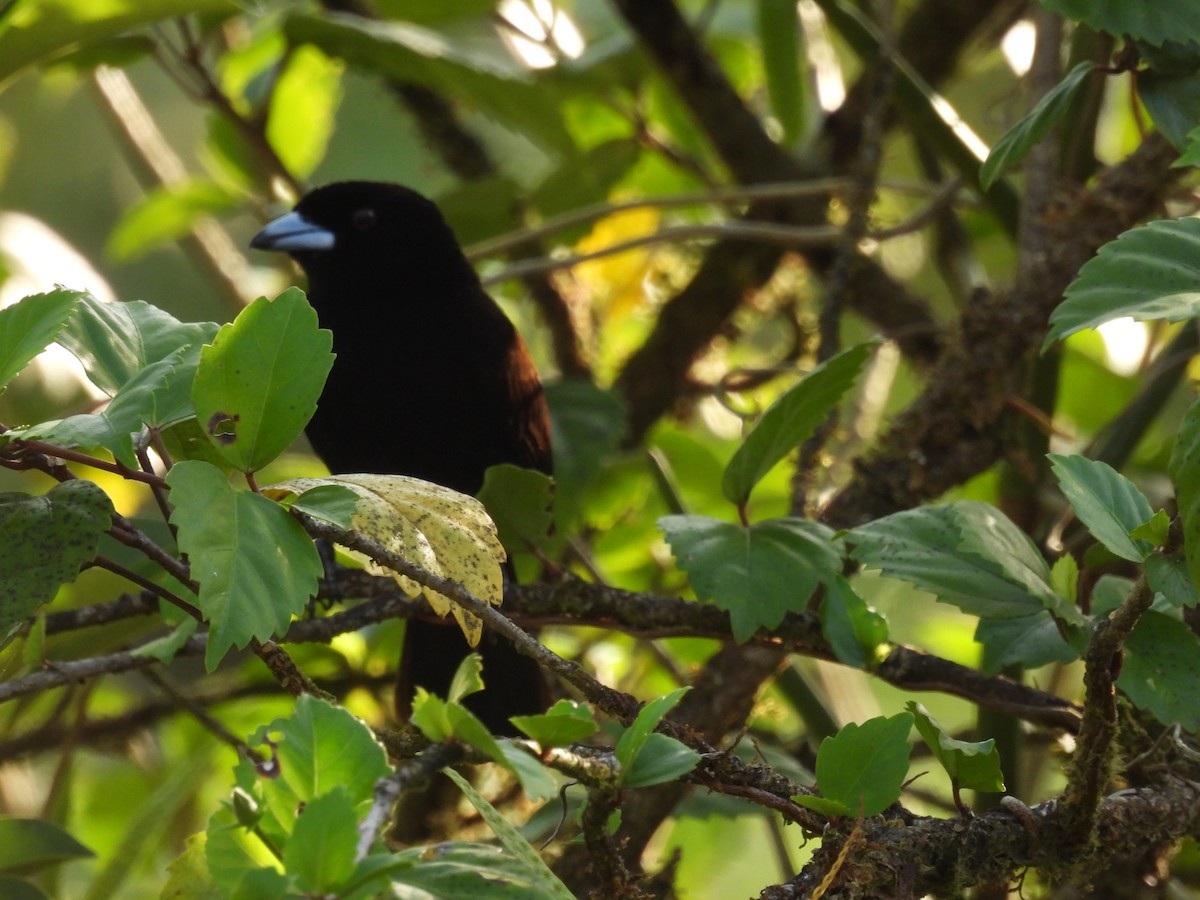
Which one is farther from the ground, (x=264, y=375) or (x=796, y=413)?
(x=264, y=375)

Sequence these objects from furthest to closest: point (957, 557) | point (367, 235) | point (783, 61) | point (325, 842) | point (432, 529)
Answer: point (367, 235), point (783, 61), point (957, 557), point (432, 529), point (325, 842)

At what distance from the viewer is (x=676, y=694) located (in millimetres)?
974

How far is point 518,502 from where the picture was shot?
1794 mm

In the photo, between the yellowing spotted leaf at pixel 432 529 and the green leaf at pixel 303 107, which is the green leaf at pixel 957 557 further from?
the green leaf at pixel 303 107

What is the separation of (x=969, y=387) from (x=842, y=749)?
47.4 inches

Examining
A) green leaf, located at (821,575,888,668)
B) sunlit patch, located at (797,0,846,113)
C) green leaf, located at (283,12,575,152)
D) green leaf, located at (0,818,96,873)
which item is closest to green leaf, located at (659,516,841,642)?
green leaf, located at (821,575,888,668)

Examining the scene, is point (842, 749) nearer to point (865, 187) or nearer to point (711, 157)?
point (865, 187)

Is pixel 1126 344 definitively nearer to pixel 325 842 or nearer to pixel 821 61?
pixel 821 61

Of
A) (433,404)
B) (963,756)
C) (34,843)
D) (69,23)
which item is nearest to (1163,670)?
(963,756)

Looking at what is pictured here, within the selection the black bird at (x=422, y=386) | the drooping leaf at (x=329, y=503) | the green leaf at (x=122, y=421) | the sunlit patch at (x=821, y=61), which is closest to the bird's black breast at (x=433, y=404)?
the black bird at (x=422, y=386)

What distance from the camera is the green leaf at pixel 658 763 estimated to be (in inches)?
39.0

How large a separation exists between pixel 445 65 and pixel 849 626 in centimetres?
150

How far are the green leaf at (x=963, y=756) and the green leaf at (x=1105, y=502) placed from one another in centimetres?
20

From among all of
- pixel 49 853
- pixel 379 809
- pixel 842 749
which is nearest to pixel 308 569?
pixel 379 809
